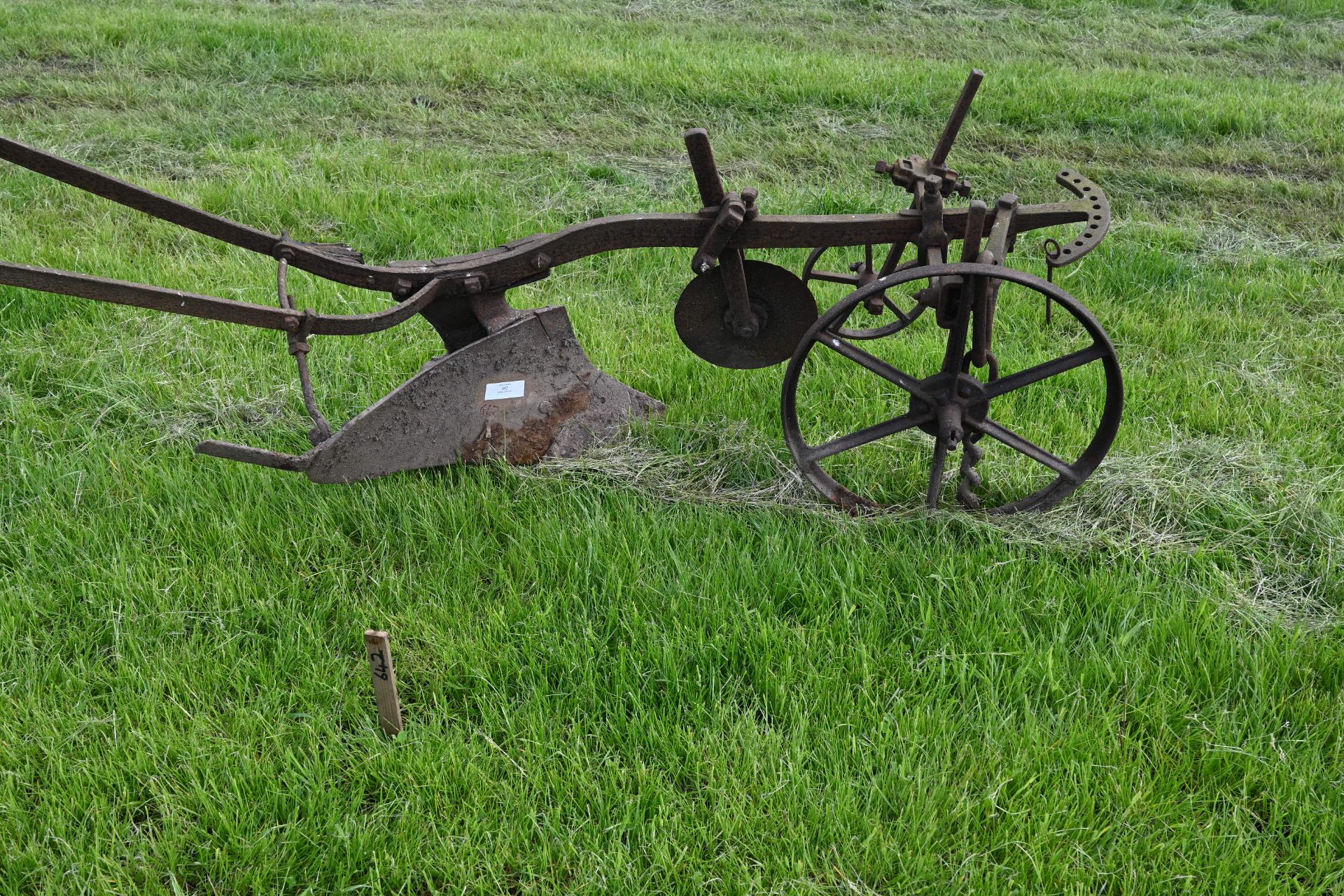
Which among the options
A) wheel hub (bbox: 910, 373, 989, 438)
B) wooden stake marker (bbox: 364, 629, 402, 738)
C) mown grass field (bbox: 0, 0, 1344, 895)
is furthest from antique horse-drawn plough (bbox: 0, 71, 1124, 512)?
wooden stake marker (bbox: 364, 629, 402, 738)

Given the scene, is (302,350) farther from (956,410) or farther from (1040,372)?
(1040,372)

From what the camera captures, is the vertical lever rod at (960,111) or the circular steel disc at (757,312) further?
the circular steel disc at (757,312)

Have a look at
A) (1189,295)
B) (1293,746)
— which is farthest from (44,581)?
(1189,295)

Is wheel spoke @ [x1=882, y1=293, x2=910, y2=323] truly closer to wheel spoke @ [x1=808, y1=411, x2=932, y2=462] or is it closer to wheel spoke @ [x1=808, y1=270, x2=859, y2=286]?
wheel spoke @ [x1=808, y1=270, x2=859, y2=286]

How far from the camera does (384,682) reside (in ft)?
7.14

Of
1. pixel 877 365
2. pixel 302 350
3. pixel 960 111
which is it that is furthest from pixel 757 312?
pixel 302 350

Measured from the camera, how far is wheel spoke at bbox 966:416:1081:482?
2.93 meters

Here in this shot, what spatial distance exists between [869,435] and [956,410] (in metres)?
0.25

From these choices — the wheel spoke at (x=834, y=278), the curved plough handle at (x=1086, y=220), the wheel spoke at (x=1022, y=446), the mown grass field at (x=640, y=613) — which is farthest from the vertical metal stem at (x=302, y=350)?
the curved plough handle at (x=1086, y=220)

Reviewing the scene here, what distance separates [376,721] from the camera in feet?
7.85

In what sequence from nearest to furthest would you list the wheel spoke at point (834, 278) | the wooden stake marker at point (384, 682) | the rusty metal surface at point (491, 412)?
the wooden stake marker at point (384, 682)
the rusty metal surface at point (491, 412)
the wheel spoke at point (834, 278)

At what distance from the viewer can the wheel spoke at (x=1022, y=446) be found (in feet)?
9.61

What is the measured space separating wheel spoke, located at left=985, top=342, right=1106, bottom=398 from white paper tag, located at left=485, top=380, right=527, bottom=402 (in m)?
1.39

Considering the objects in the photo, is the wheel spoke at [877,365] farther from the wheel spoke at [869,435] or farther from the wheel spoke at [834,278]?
the wheel spoke at [834,278]
